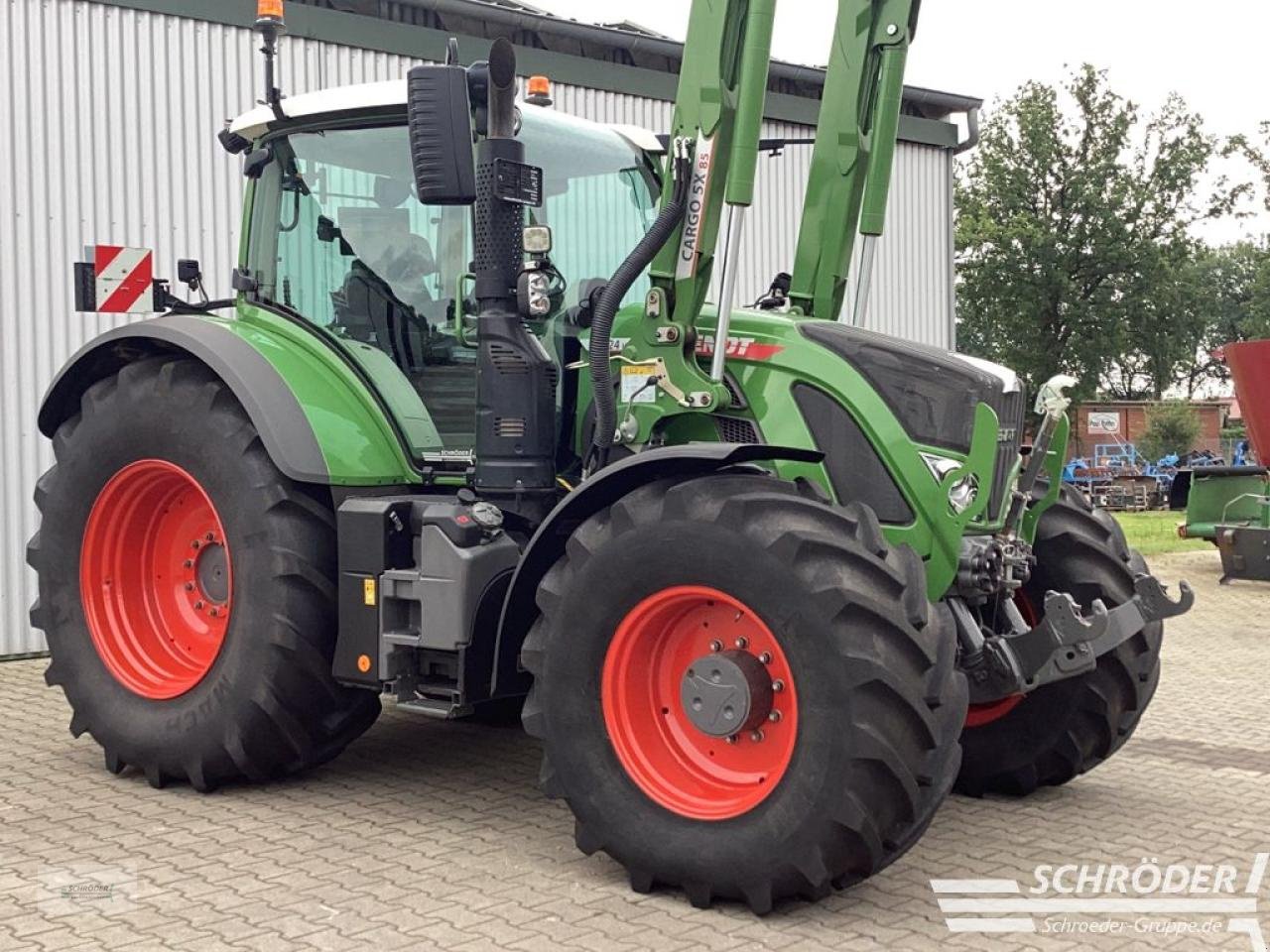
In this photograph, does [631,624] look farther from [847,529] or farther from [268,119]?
[268,119]

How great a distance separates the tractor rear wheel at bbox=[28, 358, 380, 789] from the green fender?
151 millimetres

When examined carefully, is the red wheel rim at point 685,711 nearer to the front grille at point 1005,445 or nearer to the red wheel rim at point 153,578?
the front grille at point 1005,445

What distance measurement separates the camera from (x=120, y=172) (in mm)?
9758

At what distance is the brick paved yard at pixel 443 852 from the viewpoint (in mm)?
4293

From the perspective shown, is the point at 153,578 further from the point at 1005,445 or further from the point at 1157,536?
the point at 1157,536

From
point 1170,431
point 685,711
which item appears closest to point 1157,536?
point 1170,431

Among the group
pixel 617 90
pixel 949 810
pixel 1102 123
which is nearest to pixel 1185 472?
pixel 617 90

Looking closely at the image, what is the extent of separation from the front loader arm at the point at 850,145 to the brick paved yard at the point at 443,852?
2.24 m

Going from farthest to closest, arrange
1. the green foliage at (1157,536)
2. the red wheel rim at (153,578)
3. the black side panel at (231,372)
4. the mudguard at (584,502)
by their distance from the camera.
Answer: the green foliage at (1157,536)
the red wheel rim at (153,578)
the black side panel at (231,372)
the mudguard at (584,502)

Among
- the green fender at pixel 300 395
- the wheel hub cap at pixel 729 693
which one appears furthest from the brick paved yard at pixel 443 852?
the green fender at pixel 300 395

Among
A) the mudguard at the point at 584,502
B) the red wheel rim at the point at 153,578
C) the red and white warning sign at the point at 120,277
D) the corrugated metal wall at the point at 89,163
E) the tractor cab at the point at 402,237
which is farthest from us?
the corrugated metal wall at the point at 89,163

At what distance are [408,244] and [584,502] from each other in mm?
1662

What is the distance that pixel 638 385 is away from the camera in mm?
5387

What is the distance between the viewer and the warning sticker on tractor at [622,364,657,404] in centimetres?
536
